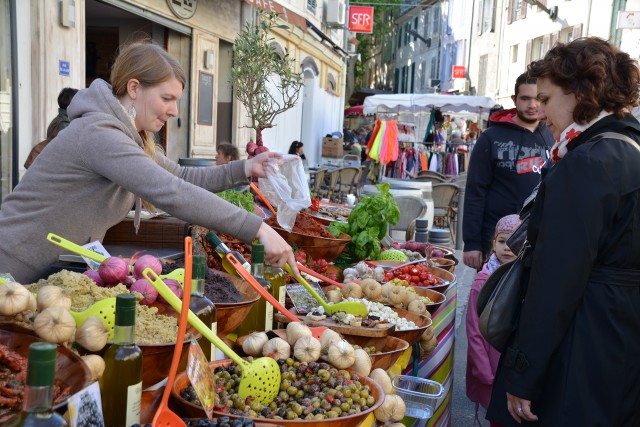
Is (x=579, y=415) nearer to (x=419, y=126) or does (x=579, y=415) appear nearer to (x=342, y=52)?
(x=419, y=126)

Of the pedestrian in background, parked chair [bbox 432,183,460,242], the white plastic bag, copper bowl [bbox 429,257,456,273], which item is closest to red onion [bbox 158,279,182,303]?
the white plastic bag

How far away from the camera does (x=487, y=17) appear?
30.4 m

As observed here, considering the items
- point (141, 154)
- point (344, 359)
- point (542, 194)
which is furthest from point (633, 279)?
point (141, 154)

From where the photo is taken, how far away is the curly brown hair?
6.93 ft

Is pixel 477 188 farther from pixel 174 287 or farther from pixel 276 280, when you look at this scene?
pixel 174 287

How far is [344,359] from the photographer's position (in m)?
1.86

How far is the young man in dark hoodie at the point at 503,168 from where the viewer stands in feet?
13.4

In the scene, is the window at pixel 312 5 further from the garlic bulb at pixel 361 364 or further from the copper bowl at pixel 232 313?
the garlic bulb at pixel 361 364

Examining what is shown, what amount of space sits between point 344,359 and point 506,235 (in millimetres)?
1777

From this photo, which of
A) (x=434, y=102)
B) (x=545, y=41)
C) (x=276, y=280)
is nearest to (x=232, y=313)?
(x=276, y=280)

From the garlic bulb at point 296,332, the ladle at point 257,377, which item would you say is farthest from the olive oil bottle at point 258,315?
the ladle at point 257,377

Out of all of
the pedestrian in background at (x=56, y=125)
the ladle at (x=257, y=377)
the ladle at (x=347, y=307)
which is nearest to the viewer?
the ladle at (x=257, y=377)

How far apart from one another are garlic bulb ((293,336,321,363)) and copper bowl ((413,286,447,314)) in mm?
1190

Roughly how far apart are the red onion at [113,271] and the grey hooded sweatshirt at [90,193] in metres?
0.21
